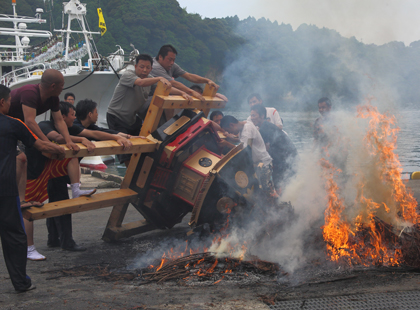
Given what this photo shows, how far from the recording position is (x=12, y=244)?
10.5ft

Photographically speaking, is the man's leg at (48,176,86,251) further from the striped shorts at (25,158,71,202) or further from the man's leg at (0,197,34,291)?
the man's leg at (0,197,34,291)

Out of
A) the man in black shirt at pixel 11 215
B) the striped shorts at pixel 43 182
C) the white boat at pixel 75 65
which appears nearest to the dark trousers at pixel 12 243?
the man in black shirt at pixel 11 215

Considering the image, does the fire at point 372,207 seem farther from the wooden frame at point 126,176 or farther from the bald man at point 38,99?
the bald man at point 38,99

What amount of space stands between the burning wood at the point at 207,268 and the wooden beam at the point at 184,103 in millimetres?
1811

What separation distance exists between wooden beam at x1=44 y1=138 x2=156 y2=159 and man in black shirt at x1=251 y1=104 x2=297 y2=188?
7.78 feet

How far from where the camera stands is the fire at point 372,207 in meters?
3.77

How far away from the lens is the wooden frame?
3.85 m

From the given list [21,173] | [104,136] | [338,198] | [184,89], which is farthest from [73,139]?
[338,198]

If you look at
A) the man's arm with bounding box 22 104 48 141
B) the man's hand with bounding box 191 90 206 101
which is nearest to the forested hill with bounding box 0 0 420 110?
the man's hand with bounding box 191 90 206 101

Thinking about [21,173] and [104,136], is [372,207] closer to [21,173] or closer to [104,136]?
[104,136]

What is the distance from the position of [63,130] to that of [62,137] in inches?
3.6

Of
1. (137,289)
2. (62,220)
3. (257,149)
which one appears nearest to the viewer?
(137,289)

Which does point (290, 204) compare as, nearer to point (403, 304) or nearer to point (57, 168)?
point (403, 304)

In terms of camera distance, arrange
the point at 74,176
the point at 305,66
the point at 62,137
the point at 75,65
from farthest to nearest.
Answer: the point at 75,65, the point at 305,66, the point at 74,176, the point at 62,137
